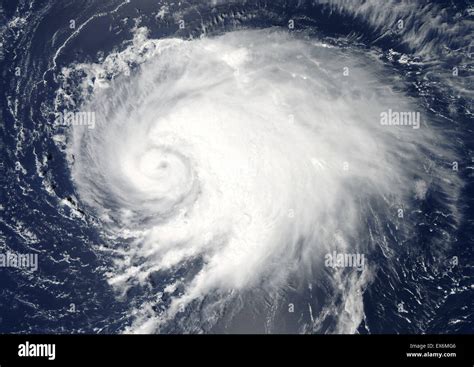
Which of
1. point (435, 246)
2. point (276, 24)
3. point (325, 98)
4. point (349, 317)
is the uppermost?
point (276, 24)

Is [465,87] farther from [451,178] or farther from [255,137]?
[255,137]

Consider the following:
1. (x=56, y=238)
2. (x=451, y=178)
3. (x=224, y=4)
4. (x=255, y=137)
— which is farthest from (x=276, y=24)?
(x=56, y=238)

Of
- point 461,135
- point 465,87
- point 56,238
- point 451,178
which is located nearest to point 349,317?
point 451,178

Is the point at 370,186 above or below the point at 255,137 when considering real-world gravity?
below

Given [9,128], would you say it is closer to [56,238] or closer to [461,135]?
[56,238]
